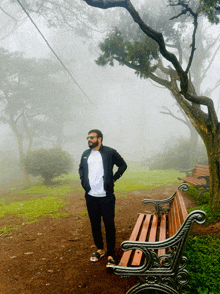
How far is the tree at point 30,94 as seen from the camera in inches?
648

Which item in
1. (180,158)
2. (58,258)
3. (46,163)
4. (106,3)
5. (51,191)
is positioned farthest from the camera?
(180,158)

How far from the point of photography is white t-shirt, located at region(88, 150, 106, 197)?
111 inches

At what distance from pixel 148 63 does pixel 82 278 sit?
535 cm

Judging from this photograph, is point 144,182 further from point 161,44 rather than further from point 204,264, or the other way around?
point 204,264

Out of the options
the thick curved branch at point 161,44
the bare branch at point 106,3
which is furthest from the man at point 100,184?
the bare branch at point 106,3

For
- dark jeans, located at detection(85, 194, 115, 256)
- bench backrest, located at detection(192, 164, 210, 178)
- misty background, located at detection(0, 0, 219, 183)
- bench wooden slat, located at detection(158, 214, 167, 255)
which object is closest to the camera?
bench wooden slat, located at detection(158, 214, 167, 255)

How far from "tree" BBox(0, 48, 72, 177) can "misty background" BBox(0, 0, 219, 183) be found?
2.14 feet

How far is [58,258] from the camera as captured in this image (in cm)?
328

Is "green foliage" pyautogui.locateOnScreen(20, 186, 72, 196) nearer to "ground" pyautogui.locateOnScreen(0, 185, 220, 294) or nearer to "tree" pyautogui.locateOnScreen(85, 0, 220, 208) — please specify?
"ground" pyautogui.locateOnScreen(0, 185, 220, 294)

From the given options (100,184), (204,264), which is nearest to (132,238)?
(100,184)

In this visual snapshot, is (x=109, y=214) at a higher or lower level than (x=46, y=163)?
higher

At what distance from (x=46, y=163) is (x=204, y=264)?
9.76m

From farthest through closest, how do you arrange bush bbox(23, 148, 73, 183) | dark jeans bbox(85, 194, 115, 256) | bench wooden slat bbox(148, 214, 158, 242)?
1. bush bbox(23, 148, 73, 183)
2. dark jeans bbox(85, 194, 115, 256)
3. bench wooden slat bbox(148, 214, 158, 242)

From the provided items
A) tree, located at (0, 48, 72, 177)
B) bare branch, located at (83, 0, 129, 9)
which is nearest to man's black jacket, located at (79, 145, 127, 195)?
bare branch, located at (83, 0, 129, 9)
